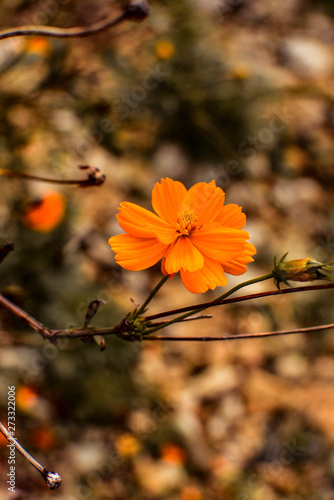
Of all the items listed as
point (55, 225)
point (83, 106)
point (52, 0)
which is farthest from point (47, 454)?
point (52, 0)

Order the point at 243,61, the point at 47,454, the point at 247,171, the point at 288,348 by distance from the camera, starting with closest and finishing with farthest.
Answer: the point at 47,454, the point at 288,348, the point at 247,171, the point at 243,61

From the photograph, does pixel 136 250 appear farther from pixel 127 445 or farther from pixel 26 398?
pixel 127 445

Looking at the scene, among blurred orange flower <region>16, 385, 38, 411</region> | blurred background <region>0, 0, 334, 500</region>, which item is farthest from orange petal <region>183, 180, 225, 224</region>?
blurred orange flower <region>16, 385, 38, 411</region>

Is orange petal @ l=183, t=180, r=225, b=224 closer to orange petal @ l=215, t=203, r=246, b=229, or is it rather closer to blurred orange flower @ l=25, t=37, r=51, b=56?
orange petal @ l=215, t=203, r=246, b=229

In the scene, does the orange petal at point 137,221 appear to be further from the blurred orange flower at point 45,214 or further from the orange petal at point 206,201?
the blurred orange flower at point 45,214

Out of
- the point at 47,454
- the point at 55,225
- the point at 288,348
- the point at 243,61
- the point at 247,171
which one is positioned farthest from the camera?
the point at 243,61

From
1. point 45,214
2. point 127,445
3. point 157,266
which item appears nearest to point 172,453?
point 127,445

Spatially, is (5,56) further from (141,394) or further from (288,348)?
(288,348)
